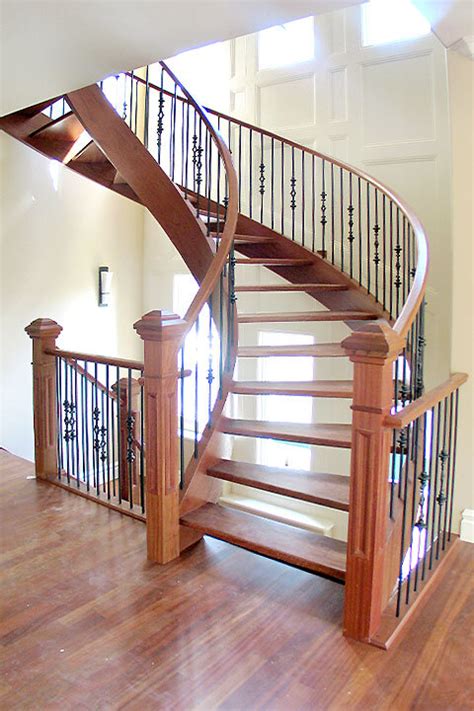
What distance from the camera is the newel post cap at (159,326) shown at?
A: 98.6 inches

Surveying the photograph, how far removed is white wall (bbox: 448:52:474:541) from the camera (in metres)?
2.83

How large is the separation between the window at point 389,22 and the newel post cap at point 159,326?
3718 millimetres

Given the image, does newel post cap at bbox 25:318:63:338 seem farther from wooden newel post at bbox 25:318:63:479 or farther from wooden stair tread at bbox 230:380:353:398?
wooden stair tread at bbox 230:380:353:398

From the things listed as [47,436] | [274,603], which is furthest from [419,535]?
[47,436]

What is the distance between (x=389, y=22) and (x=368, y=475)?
14.7 ft

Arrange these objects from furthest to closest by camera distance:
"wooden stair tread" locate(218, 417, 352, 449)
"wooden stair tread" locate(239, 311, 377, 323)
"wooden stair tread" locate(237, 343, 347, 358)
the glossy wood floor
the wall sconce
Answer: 1. the wall sconce
2. "wooden stair tread" locate(239, 311, 377, 323)
3. "wooden stair tread" locate(237, 343, 347, 358)
4. "wooden stair tread" locate(218, 417, 352, 449)
5. the glossy wood floor

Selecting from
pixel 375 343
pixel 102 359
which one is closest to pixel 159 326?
pixel 102 359

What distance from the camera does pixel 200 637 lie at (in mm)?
2094

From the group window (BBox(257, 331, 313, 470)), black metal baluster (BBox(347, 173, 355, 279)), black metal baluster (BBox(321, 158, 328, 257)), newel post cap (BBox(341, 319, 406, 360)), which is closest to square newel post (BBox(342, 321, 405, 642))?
newel post cap (BBox(341, 319, 406, 360))

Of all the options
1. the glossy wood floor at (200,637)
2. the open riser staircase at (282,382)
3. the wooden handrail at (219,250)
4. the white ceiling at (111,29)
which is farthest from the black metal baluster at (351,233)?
the glossy wood floor at (200,637)

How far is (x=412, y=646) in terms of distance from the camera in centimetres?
205

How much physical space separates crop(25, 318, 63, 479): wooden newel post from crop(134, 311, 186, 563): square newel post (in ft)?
4.17

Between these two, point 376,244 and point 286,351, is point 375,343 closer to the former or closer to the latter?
point 286,351

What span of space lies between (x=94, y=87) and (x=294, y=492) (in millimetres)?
2948
